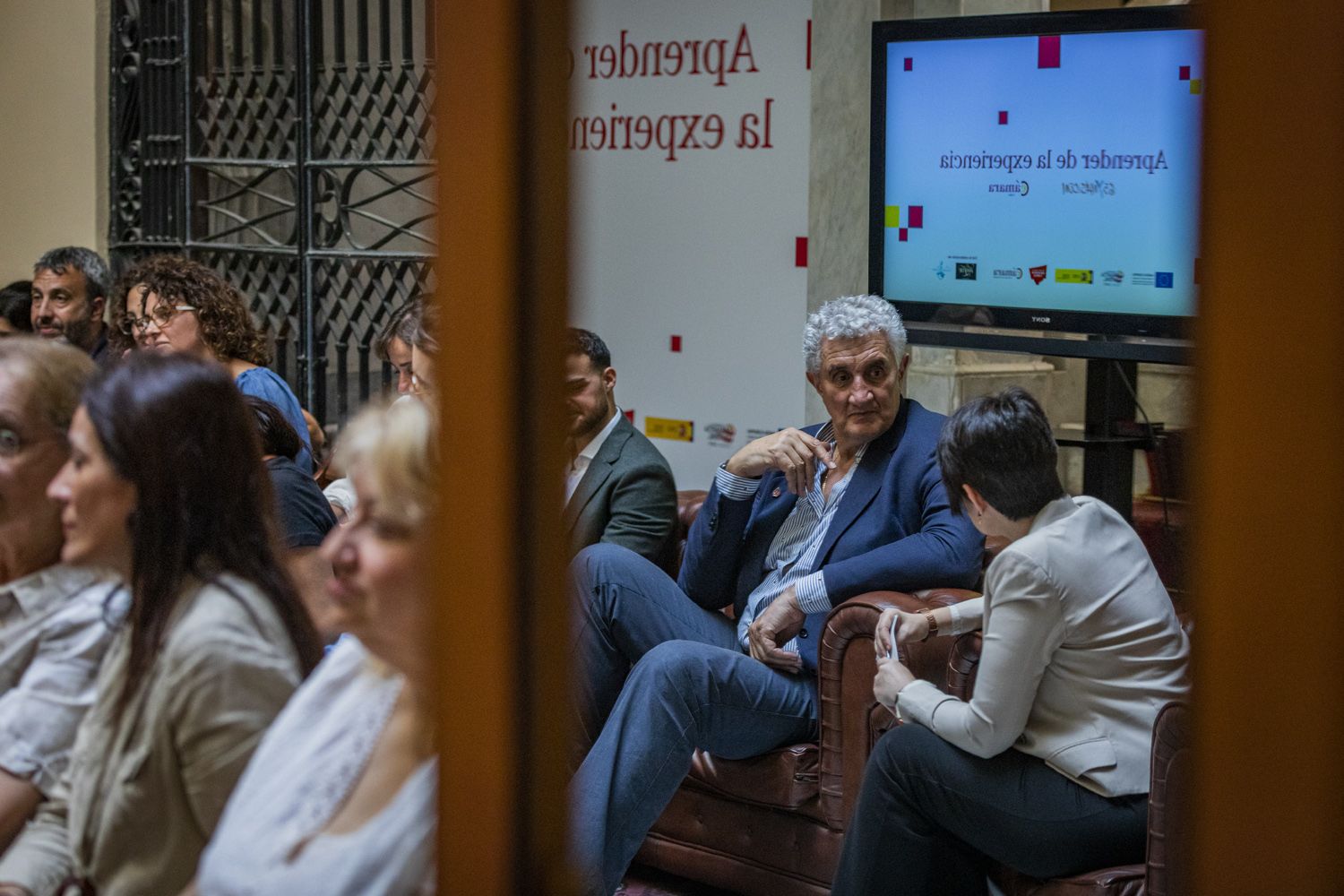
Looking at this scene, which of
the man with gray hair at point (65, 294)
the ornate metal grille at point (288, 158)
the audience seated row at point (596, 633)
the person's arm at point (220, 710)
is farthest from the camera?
the ornate metal grille at point (288, 158)

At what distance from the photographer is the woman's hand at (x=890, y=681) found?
2463 millimetres

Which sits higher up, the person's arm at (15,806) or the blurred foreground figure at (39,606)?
the blurred foreground figure at (39,606)

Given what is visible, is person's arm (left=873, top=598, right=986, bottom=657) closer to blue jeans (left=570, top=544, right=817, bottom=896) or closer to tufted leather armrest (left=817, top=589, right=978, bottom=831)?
tufted leather armrest (left=817, top=589, right=978, bottom=831)

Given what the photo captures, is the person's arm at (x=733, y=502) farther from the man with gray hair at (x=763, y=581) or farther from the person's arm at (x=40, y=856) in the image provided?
the person's arm at (x=40, y=856)

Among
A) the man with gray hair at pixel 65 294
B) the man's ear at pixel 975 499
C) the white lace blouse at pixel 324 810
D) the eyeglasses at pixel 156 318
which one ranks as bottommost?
the white lace blouse at pixel 324 810

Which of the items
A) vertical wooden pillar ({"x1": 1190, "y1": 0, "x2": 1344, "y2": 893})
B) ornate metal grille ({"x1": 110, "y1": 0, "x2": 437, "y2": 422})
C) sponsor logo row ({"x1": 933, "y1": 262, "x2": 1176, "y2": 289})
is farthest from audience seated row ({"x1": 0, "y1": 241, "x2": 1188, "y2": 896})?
ornate metal grille ({"x1": 110, "y1": 0, "x2": 437, "y2": 422})

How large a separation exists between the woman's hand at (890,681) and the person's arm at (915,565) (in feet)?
1.15

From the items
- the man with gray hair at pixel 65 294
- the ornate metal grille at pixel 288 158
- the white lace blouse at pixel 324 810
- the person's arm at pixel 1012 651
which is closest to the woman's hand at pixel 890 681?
the person's arm at pixel 1012 651

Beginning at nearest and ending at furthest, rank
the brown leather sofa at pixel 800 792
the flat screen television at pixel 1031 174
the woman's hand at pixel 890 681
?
1. the woman's hand at pixel 890 681
2. the brown leather sofa at pixel 800 792
3. the flat screen television at pixel 1031 174

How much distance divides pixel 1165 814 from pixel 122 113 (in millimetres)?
4555

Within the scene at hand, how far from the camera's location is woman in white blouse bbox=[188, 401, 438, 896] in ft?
2.93

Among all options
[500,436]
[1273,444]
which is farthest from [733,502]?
[1273,444]

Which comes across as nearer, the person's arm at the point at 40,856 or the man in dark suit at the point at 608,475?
the person's arm at the point at 40,856

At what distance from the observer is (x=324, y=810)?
38.2 inches
